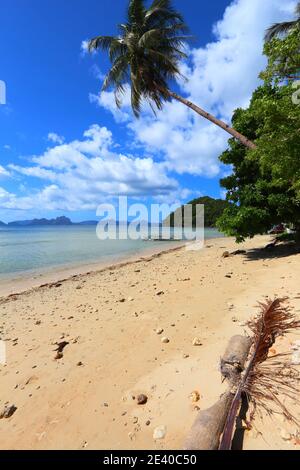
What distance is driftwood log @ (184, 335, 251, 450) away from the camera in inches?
96.4

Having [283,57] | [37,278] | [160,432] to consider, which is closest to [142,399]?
[160,432]

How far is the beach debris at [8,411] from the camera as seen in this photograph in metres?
3.55

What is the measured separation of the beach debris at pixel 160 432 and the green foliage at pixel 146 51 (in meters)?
14.9

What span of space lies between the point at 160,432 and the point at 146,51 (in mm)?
16258

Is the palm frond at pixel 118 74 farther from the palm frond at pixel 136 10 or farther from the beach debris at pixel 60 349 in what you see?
the beach debris at pixel 60 349

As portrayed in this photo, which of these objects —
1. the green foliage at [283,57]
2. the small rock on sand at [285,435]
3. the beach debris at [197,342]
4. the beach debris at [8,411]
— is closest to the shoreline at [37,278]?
the beach debris at [8,411]

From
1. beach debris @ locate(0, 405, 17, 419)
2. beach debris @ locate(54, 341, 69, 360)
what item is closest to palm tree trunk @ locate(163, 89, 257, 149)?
beach debris @ locate(54, 341, 69, 360)

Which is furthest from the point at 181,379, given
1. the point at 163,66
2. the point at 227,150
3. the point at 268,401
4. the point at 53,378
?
the point at 163,66

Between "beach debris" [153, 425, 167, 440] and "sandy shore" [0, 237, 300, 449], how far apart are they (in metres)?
0.04

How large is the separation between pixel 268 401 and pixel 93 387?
2333mm

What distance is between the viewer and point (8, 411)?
3.58 meters

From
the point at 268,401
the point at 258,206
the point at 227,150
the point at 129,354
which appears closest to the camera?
the point at 268,401
